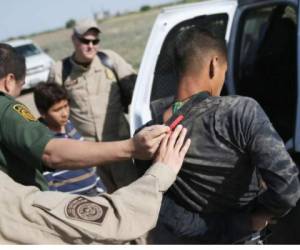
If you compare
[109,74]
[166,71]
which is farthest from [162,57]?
[109,74]

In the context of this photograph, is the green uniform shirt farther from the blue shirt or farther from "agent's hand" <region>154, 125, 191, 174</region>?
the blue shirt

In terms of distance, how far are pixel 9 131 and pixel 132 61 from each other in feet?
56.3

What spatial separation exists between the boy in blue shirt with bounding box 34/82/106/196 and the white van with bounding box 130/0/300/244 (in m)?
0.48

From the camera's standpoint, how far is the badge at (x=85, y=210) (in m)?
1.29

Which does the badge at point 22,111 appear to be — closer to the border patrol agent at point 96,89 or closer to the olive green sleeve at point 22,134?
the olive green sleeve at point 22,134

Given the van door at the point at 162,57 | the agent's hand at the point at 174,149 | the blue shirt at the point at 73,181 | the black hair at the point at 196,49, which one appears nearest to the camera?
the agent's hand at the point at 174,149

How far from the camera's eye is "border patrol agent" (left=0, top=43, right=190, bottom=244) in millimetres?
1263

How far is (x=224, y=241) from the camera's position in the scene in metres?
2.03

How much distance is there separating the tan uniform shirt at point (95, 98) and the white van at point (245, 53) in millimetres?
625

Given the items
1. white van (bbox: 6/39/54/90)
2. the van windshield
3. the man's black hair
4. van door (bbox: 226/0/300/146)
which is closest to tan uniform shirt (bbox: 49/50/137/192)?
van door (bbox: 226/0/300/146)

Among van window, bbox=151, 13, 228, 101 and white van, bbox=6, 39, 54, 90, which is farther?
white van, bbox=6, 39, 54, 90

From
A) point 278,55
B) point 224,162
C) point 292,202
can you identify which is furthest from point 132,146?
point 278,55

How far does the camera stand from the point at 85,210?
1.31 meters

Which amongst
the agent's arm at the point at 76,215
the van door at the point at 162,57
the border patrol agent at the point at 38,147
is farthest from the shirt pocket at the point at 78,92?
the agent's arm at the point at 76,215
